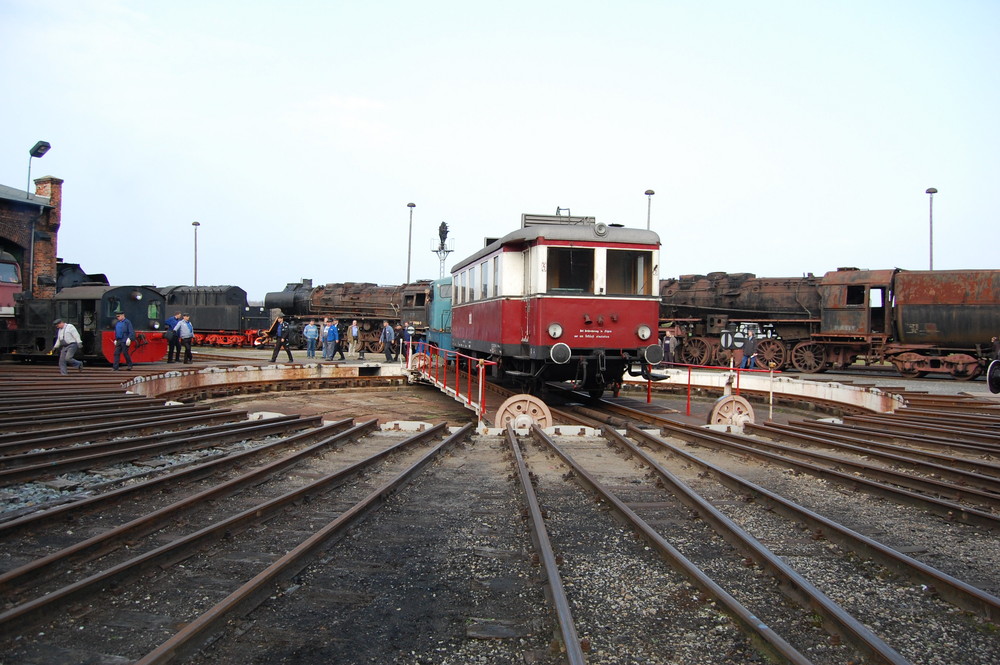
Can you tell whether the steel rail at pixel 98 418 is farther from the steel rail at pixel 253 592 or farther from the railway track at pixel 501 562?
the steel rail at pixel 253 592

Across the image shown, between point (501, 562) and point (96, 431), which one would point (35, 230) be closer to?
point (96, 431)

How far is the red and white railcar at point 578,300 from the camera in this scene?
11117 mm

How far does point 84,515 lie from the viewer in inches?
207

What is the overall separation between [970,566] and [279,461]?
233 inches

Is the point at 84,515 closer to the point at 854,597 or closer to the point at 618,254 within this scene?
the point at 854,597

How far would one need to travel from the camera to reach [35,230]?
77.6 ft

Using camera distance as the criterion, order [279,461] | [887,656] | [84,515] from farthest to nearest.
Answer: [279,461], [84,515], [887,656]

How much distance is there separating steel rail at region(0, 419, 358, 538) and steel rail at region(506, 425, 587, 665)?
2981 mm

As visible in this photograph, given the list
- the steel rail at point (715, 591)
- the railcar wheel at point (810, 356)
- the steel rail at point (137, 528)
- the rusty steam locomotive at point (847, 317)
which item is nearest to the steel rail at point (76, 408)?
the steel rail at point (137, 528)

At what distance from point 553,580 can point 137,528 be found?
2840 millimetres

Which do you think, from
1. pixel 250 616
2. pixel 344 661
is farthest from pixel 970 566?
pixel 250 616

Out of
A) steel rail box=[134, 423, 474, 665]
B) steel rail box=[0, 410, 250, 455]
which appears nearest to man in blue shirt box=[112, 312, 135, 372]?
steel rail box=[0, 410, 250, 455]

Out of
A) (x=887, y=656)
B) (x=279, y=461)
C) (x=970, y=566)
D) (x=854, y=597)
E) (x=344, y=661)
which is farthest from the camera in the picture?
(x=279, y=461)

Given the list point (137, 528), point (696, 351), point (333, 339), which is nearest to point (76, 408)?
point (137, 528)
